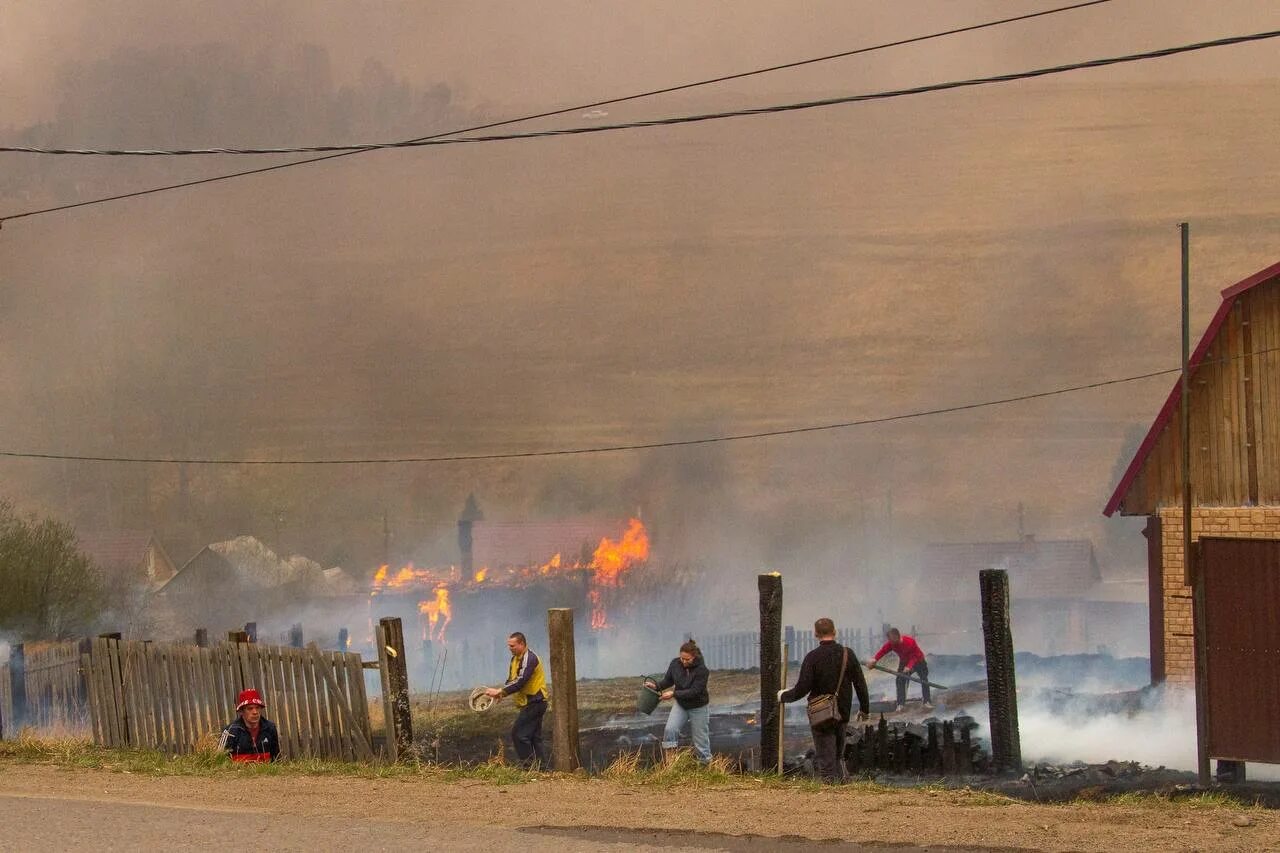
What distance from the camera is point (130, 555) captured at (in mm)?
72688

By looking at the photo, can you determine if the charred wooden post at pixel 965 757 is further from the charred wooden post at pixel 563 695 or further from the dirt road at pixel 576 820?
the dirt road at pixel 576 820

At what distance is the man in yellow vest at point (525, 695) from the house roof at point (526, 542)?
51.5 metres

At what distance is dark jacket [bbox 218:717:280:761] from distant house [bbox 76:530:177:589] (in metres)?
56.2

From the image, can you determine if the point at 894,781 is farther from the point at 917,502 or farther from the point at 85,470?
the point at 85,470

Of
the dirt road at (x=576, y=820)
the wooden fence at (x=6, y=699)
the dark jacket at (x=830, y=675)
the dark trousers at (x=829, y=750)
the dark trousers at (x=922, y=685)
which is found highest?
the dark jacket at (x=830, y=675)

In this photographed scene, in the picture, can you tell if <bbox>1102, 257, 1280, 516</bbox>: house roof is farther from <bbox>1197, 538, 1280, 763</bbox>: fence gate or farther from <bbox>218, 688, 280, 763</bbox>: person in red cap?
<bbox>218, 688, 280, 763</bbox>: person in red cap

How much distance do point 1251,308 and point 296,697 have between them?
13.8 m

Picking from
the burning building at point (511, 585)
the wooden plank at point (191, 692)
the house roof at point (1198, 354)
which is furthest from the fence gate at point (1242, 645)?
the burning building at point (511, 585)

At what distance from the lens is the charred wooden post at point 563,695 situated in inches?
486

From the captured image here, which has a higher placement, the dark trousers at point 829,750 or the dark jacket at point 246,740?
the dark jacket at point 246,740

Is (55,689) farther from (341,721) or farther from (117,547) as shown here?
Answer: (117,547)

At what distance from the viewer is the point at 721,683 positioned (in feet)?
114

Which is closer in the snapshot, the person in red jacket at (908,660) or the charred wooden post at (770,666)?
the charred wooden post at (770,666)

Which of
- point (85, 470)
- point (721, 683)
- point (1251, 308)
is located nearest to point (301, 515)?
point (85, 470)
